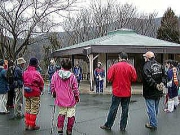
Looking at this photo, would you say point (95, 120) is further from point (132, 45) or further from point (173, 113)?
point (132, 45)

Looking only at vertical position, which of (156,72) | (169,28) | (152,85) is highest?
(169,28)

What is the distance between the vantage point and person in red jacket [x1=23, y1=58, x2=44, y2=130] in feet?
26.6

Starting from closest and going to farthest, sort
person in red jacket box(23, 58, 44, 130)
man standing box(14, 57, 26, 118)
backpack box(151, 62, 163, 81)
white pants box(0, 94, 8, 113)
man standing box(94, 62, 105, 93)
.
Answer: backpack box(151, 62, 163, 81), person in red jacket box(23, 58, 44, 130), man standing box(14, 57, 26, 118), white pants box(0, 94, 8, 113), man standing box(94, 62, 105, 93)

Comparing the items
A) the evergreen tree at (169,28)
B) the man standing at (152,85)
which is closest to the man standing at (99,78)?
the man standing at (152,85)

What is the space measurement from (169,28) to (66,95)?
116ft

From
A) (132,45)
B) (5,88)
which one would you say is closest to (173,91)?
(5,88)

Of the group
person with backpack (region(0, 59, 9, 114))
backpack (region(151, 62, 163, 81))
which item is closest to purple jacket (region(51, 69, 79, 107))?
backpack (region(151, 62, 163, 81))

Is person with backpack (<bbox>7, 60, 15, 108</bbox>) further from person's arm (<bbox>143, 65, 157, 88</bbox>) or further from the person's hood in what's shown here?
person's arm (<bbox>143, 65, 157, 88</bbox>)

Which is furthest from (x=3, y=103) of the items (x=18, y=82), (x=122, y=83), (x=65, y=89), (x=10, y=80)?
(x=122, y=83)

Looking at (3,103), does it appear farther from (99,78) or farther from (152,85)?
(99,78)

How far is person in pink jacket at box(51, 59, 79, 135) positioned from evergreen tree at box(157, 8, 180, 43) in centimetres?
3414

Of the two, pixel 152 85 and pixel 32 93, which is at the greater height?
pixel 152 85

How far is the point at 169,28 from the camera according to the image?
40.4 metres

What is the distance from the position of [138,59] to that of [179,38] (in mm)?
17632
